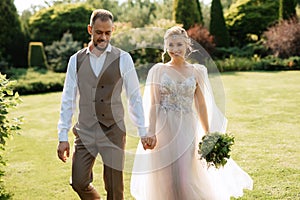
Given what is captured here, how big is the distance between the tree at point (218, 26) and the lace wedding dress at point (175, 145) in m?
17.6

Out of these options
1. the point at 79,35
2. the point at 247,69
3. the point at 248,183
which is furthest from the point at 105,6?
the point at 248,183

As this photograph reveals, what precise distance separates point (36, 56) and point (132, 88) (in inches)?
663

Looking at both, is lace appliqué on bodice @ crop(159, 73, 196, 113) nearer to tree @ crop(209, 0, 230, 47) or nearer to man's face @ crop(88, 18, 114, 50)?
man's face @ crop(88, 18, 114, 50)

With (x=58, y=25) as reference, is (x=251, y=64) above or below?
below

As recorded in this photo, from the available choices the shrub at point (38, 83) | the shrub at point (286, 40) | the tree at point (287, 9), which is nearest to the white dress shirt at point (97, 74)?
the shrub at point (38, 83)

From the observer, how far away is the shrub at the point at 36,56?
19256mm

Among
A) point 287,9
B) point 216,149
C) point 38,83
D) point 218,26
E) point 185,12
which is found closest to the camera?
point 216,149

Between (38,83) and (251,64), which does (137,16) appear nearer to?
(251,64)

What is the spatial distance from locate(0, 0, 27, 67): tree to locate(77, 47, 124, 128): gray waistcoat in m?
16.8

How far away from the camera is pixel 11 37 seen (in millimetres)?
19859

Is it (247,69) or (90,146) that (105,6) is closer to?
(247,69)

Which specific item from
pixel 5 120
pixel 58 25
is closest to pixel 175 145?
pixel 5 120

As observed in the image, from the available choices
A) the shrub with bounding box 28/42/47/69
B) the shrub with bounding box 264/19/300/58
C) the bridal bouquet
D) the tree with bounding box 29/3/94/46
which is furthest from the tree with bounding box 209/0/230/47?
the bridal bouquet

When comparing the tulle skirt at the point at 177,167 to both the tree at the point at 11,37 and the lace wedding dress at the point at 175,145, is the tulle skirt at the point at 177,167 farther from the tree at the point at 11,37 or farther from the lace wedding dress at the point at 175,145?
the tree at the point at 11,37
